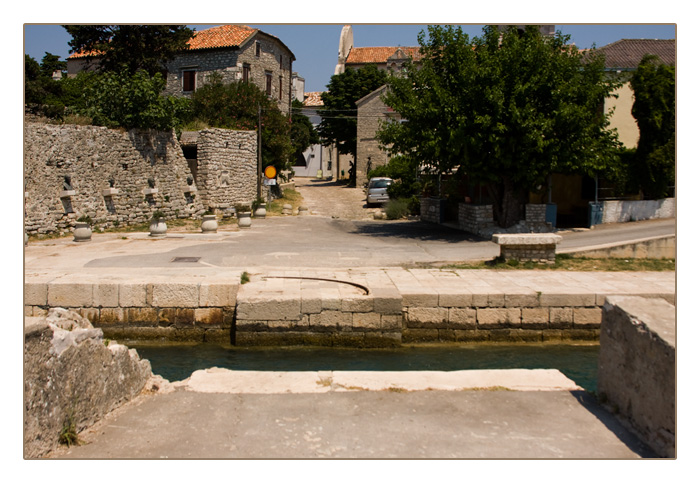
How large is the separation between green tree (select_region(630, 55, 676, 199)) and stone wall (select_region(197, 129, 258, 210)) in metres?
15.5

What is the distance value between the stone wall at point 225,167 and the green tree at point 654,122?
50.9ft

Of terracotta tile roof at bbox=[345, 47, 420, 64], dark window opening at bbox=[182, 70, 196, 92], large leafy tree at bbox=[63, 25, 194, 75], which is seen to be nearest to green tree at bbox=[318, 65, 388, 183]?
terracotta tile roof at bbox=[345, 47, 420, 64]

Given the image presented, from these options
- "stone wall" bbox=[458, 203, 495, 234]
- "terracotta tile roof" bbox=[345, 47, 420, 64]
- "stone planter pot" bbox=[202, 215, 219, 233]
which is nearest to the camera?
"stone planter pot" bbox=[202, 215, 219, 233]

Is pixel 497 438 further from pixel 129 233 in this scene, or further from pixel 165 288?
pixel 129 233

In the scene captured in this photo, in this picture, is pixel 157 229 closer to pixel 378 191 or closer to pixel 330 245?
pixel 330 245

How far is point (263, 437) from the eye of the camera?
13.2 ft

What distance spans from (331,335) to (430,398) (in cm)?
466

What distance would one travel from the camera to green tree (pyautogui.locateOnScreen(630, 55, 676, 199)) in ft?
63.1

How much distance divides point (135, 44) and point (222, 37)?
34.9 ft

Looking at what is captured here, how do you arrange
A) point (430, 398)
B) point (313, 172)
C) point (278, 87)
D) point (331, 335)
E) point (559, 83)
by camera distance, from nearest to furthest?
point (430, 398) < point (331, 335) < point (559, 83) < point (278, 87) < point (313, 172)

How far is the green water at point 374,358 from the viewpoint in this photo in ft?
27.4

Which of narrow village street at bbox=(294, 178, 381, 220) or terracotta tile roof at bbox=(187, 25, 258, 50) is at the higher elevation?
terracotta tile roof at bbox=(187, 25, 258, 50)

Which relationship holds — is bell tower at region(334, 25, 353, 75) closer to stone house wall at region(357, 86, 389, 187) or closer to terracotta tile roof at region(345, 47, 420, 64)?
terracotta tile roof at region(345, 47, 420, 64)

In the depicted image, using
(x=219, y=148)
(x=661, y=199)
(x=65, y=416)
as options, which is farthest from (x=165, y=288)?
(x=661, y=199)
